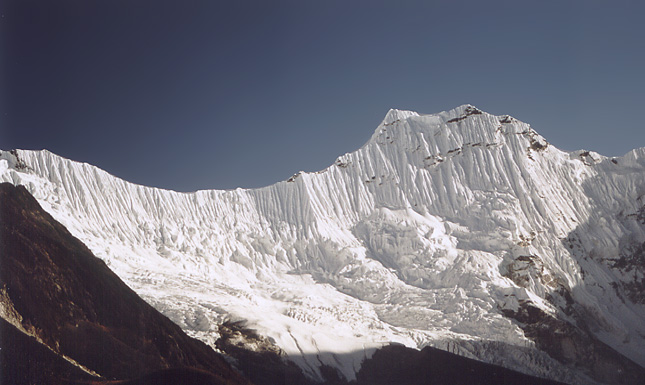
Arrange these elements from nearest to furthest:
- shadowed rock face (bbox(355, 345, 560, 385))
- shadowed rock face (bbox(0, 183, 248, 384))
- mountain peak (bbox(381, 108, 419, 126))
→ 1. shadowed rock face (bbox(0, 183, 248, 384))
2. shadowed rock face (bbox(355, 345, 560, 385))
3. mountain peak (bbox(381, 108, 419, 126))

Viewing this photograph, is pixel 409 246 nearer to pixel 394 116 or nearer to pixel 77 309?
pixel 394 116

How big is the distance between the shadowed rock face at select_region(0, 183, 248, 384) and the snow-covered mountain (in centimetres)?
866

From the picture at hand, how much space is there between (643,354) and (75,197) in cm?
8194

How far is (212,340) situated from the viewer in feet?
212

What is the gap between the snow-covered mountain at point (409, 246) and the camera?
80000 mm

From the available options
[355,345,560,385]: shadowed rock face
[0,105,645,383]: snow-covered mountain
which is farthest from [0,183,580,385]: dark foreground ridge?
[0,105,645,383]: snow-covered mountain

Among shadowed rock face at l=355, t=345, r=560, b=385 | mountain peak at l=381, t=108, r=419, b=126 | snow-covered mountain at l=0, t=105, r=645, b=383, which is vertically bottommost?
shadowed rock face at l=355, t=345, r=560, b=385

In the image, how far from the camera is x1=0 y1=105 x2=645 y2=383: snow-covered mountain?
80000 mm

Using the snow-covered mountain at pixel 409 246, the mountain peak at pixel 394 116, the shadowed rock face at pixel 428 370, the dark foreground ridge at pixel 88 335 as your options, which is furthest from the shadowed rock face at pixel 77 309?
the mountain peak at pixel 394 116

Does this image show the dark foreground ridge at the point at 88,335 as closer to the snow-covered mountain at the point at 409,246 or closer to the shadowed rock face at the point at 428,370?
the shadowed rock face at the point at 428,370

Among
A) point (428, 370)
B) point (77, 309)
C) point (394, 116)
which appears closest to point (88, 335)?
point (77, 309)

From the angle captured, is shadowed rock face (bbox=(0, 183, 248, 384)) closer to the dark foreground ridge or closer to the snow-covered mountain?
the dark foreground ridge

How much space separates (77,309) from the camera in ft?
168

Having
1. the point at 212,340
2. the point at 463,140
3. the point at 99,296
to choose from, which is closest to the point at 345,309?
the point at 212,340
